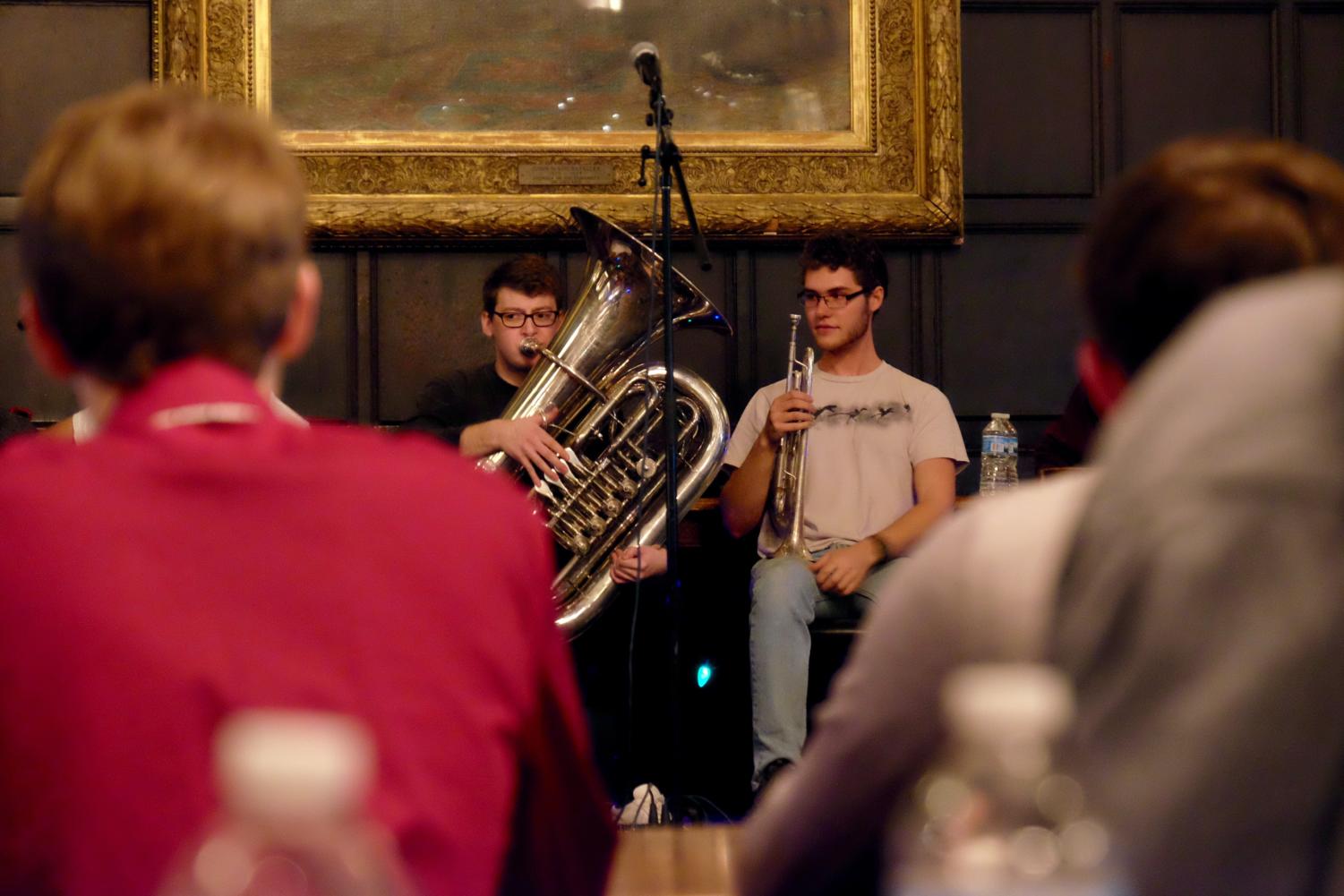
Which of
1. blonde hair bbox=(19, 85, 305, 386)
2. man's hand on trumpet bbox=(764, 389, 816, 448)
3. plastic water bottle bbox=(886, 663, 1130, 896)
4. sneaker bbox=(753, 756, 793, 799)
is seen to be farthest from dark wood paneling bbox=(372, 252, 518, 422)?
plastic water bottle bbox=(886, 663, 1130, 896)

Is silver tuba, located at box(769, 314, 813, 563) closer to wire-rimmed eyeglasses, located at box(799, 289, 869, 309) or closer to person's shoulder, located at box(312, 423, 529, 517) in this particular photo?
wire-rimmed eyeglasses, located at box(799, 289, 869, 309)

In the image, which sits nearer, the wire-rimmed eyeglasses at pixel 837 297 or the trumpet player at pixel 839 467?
the trumpet player at pixel 839 467

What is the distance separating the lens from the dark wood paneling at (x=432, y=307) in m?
4.43

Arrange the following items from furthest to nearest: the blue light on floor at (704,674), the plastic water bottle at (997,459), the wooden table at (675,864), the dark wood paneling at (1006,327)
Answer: the dark wood paneling at (1006,327)
the plastic water bottle at (997,459)
the blue light on floor at (704,674)
the wooden table at (675,864)

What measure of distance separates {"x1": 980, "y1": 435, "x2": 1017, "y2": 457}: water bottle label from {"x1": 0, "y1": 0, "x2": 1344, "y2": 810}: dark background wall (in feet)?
0.76

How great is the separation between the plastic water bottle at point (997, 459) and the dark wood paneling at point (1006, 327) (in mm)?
322

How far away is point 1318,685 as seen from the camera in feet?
2.20

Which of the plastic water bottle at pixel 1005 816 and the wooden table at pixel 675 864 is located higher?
the plastic water bottle at pixel 1005 816

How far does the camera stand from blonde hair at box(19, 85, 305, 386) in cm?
92

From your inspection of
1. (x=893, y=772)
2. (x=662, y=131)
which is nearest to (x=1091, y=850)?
(x=893, y=772)

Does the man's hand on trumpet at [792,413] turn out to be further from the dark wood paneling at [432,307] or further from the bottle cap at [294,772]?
the bottle cap at [294,772]

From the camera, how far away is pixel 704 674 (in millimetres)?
3875

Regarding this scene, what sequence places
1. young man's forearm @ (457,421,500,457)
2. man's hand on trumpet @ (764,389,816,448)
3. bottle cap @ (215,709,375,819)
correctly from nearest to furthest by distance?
bottle cap @ (215,709,375,819) → young man's forearm @ (457,421,500,457) → man's hand on trumpet @ (764,389,816,448)

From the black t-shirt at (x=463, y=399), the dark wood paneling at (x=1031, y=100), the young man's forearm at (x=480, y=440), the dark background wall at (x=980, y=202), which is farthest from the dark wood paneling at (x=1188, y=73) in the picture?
the young man's forearm at (x=480, y=440)
